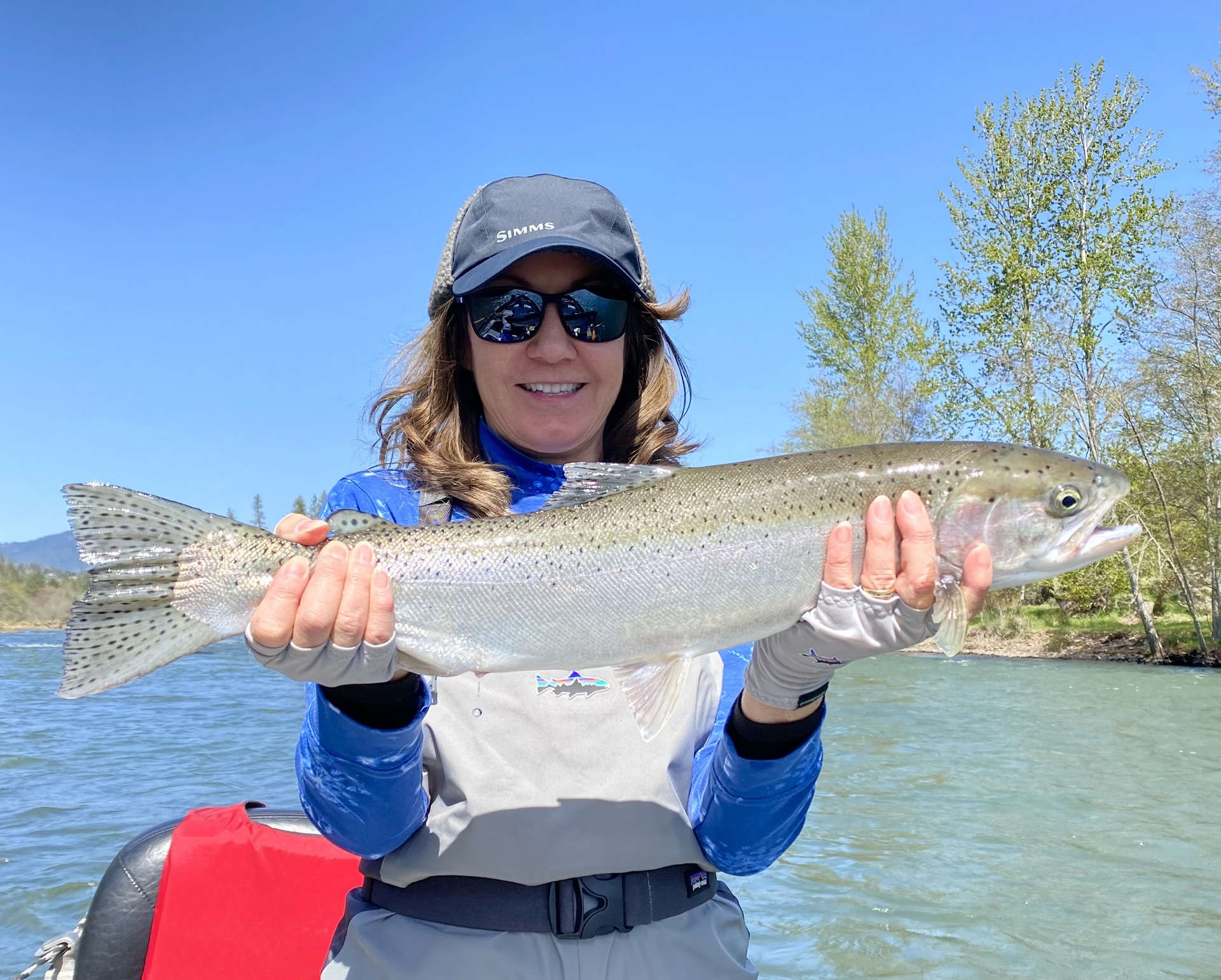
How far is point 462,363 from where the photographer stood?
368 cm

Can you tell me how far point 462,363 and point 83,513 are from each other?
1.42m

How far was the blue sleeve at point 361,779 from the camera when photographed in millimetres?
2572

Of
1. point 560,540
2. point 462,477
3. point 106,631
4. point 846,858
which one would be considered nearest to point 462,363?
point 462,477

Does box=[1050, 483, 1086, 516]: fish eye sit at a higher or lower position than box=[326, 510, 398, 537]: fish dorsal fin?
lower

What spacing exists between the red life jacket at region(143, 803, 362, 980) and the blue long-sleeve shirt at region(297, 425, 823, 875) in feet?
3.75

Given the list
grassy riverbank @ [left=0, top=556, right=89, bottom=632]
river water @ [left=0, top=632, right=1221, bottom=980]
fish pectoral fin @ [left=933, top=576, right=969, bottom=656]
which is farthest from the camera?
grassy riverbank @ [left=0, top=556, right=89, bottom=632]

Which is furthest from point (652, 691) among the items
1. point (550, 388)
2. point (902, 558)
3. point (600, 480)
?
point (550, 388)

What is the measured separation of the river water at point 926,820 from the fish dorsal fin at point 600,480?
5.12m

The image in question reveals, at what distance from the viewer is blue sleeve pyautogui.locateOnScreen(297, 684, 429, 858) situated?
8.44ft

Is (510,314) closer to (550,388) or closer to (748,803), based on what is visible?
(550,388)

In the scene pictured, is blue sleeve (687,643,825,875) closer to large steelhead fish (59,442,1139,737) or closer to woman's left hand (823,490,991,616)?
large steelhead fish (59,442,1139,737)

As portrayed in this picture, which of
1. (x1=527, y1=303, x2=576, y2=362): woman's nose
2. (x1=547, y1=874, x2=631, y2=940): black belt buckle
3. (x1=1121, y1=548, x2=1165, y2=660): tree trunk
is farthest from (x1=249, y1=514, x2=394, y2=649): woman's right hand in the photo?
(x1=1121, y1=548, x2=1165, y2=660): tree trunk

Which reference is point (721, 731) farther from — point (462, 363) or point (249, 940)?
point (249, 940)

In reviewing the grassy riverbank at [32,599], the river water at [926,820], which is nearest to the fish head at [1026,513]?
→ the river water at [926,820]
